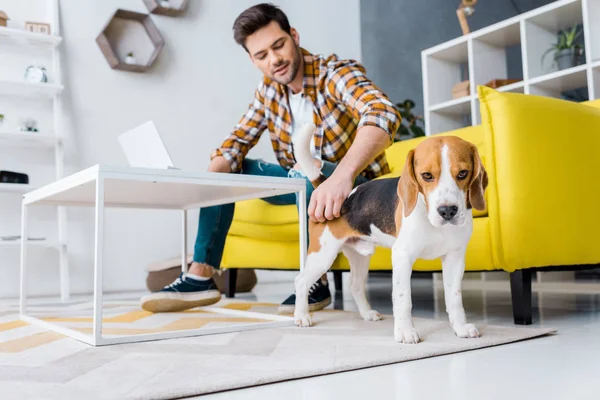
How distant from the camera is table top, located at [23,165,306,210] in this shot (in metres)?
1.38

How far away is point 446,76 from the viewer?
13.5ft

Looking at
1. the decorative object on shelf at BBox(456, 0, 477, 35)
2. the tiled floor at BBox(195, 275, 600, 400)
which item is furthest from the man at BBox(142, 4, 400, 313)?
the decorative object on shelf at BBox(456, 0, 477, 35)

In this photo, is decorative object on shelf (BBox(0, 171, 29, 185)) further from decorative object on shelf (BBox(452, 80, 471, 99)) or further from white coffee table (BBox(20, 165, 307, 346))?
decorative object on shelf (BBox(452, 80, 471, 99))

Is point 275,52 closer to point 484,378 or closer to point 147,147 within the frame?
point 147,147

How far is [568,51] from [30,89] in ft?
10.2

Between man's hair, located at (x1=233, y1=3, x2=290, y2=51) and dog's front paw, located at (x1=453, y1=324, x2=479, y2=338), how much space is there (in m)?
1.16

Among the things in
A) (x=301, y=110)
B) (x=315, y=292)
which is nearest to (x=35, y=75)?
(x=301, y=110)

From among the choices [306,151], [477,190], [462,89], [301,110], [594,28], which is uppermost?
[594,28]

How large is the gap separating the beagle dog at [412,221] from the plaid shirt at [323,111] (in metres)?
0.29

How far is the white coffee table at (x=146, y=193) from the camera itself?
132 cm

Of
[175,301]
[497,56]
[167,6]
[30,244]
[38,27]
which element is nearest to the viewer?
[175,301]

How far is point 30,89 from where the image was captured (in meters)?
3.21

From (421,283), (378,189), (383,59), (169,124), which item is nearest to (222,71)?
(169,124)

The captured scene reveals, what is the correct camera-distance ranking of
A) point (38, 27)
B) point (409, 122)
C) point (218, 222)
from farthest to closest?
point (409, 122)
point (38, 27)
point (218, 222)
